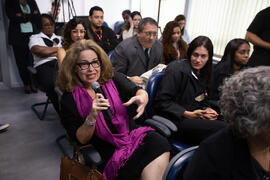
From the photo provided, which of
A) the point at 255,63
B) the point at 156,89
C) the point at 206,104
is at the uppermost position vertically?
the point at 255,63

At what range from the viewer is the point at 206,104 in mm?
2018

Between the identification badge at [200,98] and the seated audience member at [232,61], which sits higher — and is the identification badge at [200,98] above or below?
below

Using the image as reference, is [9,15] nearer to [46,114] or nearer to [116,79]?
[46,114]

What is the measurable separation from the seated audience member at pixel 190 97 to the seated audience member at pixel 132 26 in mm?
2973

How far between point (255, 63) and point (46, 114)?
274 cm

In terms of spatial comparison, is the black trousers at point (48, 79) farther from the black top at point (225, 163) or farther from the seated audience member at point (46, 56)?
the black top at point (225, 163)

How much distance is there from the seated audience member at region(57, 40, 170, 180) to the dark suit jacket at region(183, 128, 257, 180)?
60 cm

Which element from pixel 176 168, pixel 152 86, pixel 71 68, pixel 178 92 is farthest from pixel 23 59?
pixel 176 168

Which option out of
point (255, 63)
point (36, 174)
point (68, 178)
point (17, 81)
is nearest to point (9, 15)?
point (17, 81)

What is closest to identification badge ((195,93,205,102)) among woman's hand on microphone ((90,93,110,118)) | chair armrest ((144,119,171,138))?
chair armrest ((144,119,171,138))

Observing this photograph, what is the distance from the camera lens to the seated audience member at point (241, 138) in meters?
0.76

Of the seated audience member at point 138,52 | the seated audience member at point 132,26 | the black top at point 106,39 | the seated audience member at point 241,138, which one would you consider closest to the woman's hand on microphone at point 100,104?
the seated audience member at point 241,138

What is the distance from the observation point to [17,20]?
3.54m

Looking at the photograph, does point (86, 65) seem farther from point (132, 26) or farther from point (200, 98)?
point (132, 26)
